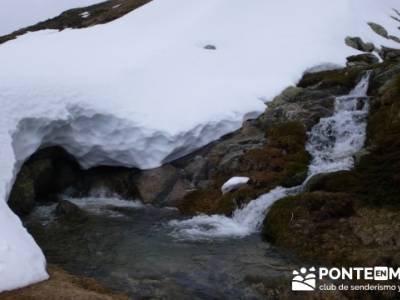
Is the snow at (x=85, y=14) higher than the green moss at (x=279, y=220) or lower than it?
higher

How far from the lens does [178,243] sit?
57.4 feet

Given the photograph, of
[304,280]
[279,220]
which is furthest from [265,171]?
[304,280]

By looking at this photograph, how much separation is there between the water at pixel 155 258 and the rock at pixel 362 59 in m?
20.3

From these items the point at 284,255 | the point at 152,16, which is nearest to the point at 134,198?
the point at 284,255

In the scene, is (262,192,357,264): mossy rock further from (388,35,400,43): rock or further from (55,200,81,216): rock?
(388,35,400,43): rock

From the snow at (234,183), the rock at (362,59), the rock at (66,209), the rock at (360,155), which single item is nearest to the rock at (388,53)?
the rock at (362,59)

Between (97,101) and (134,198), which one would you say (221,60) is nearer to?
(97,101)

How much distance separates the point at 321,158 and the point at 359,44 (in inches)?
782

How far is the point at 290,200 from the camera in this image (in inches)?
733

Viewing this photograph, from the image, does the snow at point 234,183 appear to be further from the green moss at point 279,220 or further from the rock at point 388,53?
the rock at point 388,53

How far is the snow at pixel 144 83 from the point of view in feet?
71.4

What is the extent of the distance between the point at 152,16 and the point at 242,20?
8.16 meters

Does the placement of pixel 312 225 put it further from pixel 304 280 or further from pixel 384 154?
pixel 384 154

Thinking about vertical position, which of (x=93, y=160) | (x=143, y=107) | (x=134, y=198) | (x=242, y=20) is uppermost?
(x=242, y=20)
